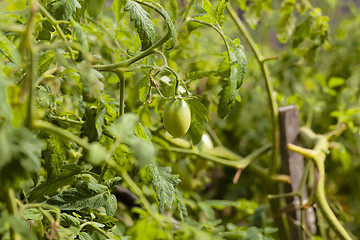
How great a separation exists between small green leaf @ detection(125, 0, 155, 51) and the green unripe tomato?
0.09m

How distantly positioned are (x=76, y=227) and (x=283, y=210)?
63 centimetres

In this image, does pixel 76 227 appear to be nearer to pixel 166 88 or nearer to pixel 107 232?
pixel 107 232

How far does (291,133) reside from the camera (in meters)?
1.03

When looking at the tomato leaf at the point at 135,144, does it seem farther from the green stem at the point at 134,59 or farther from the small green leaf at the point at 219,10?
the small green leaf at the point at 219,10

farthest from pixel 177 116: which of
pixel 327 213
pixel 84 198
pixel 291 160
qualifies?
pixel 291 160

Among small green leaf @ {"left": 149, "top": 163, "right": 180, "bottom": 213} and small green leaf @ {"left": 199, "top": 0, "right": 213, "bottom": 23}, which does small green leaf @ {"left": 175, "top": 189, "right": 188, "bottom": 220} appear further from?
small green leaf @ {"left": 199, "top": 0, "right": 213, "bottom": 23}

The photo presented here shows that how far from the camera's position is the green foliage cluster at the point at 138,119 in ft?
1.12

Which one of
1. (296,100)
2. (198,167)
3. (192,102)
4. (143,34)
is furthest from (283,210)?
(143,34)

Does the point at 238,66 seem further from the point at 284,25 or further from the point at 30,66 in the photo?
the point at 284,25

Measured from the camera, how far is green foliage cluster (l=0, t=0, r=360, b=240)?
0.34 metres

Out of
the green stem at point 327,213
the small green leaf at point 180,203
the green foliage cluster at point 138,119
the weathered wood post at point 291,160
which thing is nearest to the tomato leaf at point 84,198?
the green foliage cluster at point 138,119

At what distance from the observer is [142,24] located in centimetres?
48

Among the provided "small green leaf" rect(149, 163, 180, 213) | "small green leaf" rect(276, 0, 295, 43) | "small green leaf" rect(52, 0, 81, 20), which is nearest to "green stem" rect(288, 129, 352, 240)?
"small green leaf" rect(276, 0, 295, 43)

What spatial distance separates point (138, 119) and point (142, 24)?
5.2 inches
